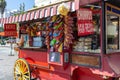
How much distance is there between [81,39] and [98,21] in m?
0.69

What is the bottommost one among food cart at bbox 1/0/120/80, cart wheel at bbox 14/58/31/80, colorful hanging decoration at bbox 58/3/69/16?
cart wheel at bbox 14/58/31/80

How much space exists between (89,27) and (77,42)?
67cm

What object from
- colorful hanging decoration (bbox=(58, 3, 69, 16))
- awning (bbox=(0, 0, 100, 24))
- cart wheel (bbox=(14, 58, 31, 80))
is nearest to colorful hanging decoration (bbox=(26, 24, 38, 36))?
awning (bbox=(0, 0, 100, 24))

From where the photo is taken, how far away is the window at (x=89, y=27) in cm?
468

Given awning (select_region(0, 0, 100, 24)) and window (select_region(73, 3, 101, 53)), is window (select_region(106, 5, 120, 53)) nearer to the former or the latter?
window (select_region(73, 3, 101, 53))

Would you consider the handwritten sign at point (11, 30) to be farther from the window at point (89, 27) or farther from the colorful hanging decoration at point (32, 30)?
the window at point (89, 27)

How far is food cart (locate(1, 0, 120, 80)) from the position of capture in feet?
14.7

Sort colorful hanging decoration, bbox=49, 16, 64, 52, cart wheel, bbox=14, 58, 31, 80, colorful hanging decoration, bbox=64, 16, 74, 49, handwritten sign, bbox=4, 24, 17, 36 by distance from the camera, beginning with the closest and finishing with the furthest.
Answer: colorful hanging decoration, bbox=64, 16, 74, 49, colorful hanging decoration, bbox=49, 16, 64, 52, cart wheel, bbox=14, 58, 31, 80, handwritten sign, bbox=4, 24, 17, 36

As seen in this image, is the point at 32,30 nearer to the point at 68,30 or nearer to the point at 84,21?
the point at 68,30

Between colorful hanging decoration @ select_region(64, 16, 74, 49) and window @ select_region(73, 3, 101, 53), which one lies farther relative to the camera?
colorful hanging decoration @ select_region(64, 16, 74, 49)

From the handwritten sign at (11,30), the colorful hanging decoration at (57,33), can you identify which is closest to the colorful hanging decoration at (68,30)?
the colorful hanging decoration at (57,33)

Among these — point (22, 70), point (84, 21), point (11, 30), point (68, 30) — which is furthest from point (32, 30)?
point (84, 21)

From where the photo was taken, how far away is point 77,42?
5.30 m

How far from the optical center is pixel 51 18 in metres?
5.76
